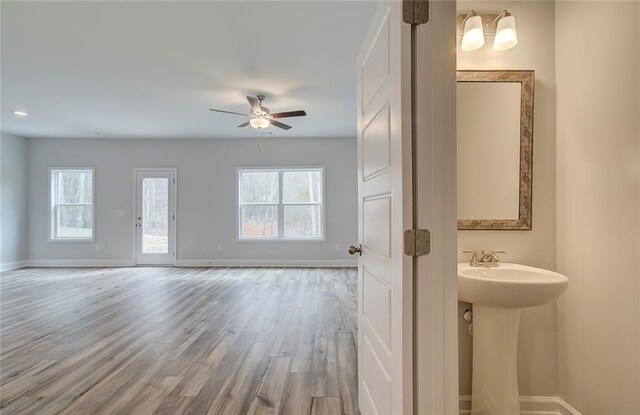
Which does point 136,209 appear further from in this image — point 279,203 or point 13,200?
point 279,203

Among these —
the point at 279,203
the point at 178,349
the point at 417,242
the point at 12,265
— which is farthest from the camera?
the point at 279,203

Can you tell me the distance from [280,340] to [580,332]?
2147 mm

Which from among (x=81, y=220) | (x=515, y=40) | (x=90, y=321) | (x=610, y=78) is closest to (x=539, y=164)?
(x=610, y=78)

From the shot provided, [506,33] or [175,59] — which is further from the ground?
[175,59]

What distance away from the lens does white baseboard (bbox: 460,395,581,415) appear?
1661 mm

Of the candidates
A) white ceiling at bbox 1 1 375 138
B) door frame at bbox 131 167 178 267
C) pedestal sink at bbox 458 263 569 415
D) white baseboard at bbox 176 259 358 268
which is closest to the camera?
pedestal sink at bbox 458 263 569 415

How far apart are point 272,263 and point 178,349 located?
3.95 meters

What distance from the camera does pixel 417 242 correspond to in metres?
1.05

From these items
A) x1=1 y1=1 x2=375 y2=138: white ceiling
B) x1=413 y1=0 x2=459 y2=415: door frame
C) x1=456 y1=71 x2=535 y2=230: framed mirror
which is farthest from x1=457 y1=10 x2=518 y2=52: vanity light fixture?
x1=1 y1=1 x2=375 y2=138: white ceiling

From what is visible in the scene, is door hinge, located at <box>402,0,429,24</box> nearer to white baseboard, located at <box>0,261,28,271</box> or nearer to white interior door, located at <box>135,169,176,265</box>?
white interior door, located at <box>135,169,176,265</box>

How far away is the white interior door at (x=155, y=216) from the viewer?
6.60m

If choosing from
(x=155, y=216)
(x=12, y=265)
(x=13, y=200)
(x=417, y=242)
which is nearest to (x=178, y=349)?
(x=417, y=242)

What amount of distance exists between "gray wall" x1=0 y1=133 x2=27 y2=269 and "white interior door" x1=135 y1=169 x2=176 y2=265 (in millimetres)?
2340

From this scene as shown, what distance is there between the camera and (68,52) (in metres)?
3.11
